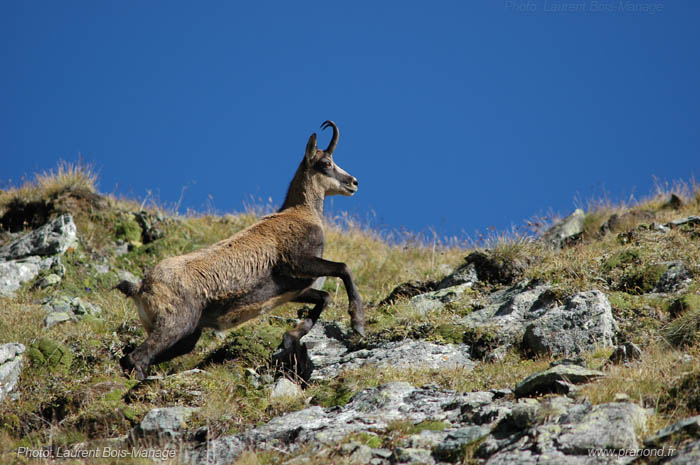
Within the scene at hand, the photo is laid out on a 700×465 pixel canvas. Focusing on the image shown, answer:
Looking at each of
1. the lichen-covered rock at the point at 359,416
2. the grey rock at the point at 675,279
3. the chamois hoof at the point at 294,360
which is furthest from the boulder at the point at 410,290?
the lichen-covered rock at the point at 359,416

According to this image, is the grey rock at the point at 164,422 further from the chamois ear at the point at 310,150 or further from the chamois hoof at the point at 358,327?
the chamois ear at the point at 310,150

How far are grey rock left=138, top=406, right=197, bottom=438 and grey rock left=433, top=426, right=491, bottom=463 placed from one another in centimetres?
214

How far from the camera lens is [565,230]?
501 inches

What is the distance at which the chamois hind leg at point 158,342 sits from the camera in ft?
23.6

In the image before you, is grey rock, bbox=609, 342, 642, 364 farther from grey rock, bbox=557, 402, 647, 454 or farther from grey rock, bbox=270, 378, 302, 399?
grey rock, bbox=270, 378, 302, 399

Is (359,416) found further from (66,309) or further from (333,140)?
(66,309)

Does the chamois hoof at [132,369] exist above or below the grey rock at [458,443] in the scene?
above

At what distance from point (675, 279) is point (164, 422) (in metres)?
5.98

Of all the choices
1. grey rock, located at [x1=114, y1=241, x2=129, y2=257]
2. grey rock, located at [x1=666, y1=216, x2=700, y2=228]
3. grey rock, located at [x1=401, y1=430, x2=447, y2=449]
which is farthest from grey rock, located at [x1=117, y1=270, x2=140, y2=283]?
grey rock, located at [x1=666, y1=216, x2=700, y2=228]

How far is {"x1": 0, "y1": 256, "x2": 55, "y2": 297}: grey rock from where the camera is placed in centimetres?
1156

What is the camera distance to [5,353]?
25.5 feet

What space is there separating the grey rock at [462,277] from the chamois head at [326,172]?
1.96 metres

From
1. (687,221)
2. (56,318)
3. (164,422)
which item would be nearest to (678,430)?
(164,422)

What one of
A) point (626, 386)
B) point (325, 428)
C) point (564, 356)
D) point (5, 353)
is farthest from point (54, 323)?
point (626, 386)
